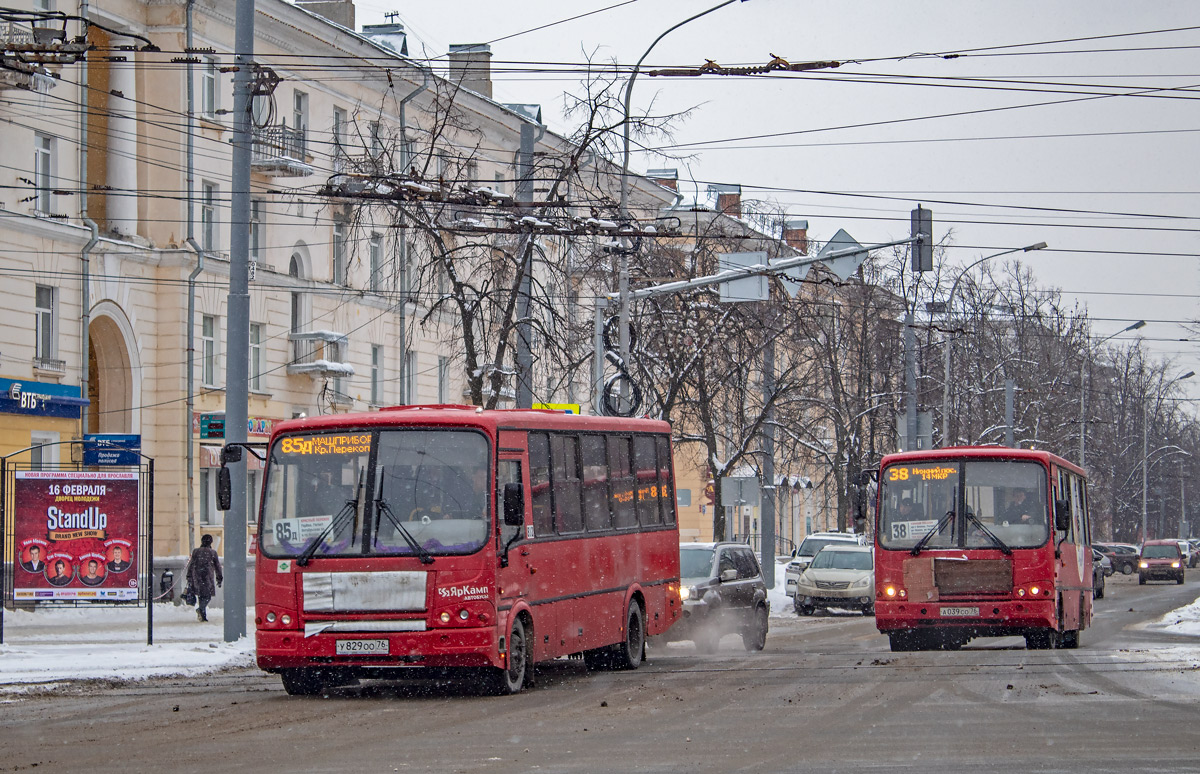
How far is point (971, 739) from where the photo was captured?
435 inches

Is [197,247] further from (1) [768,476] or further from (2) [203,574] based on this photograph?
(1) [768,476]

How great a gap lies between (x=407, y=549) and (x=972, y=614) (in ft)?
30.3

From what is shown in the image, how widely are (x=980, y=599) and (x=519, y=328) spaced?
8952 mm

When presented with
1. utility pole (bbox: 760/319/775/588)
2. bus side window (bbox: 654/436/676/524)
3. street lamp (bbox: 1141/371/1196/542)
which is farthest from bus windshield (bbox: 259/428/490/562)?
street lamp (bbox: 1141/371/1196/542)

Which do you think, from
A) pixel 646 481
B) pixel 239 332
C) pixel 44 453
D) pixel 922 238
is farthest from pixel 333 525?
pixel 44 453

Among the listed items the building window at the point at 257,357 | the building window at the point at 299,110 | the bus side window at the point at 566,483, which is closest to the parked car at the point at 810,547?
the building window at the point at 257,357

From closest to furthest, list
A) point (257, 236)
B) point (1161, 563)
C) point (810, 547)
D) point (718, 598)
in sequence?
point (718, 598)
point (257, 236)
point (810, 547)
point (1161, 563)

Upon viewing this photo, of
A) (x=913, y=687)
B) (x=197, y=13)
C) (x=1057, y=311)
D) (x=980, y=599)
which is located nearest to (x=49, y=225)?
(x=197, y=13)

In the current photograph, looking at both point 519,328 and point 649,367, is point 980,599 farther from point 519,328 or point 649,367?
point 649,367

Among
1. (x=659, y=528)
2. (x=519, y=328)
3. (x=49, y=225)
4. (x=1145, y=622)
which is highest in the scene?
(x=49, y=225)

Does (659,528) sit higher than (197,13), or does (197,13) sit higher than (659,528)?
(197,13)

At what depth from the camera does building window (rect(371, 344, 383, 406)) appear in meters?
44.8

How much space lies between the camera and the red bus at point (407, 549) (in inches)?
559

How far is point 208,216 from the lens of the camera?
120 ft
